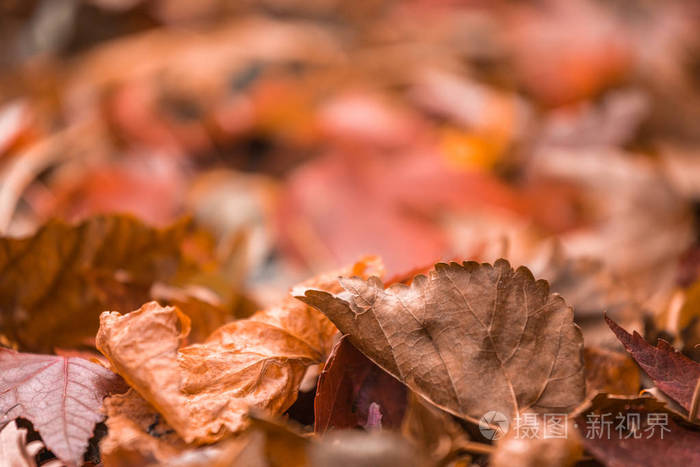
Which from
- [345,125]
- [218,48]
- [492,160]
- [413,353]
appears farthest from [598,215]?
[218,48]

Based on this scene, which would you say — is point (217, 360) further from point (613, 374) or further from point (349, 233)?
point (349, 233)

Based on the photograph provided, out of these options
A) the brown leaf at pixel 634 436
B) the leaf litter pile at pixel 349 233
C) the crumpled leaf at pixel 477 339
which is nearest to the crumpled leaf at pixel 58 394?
the leaf litter pile at pixel 349 233

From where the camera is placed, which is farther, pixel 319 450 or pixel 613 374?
pixel 613 374

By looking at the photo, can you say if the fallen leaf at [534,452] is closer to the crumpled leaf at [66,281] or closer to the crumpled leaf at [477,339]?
the crumpled leaf at [477,339]

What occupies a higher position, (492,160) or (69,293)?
(492,160)

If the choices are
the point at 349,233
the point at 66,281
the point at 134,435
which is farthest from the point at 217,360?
the point at 349,233

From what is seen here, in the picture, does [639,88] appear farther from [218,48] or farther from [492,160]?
A: [218,48]

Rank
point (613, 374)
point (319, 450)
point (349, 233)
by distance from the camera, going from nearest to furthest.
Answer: point (319, 450) < point (613, 374) < point (349, 233)
